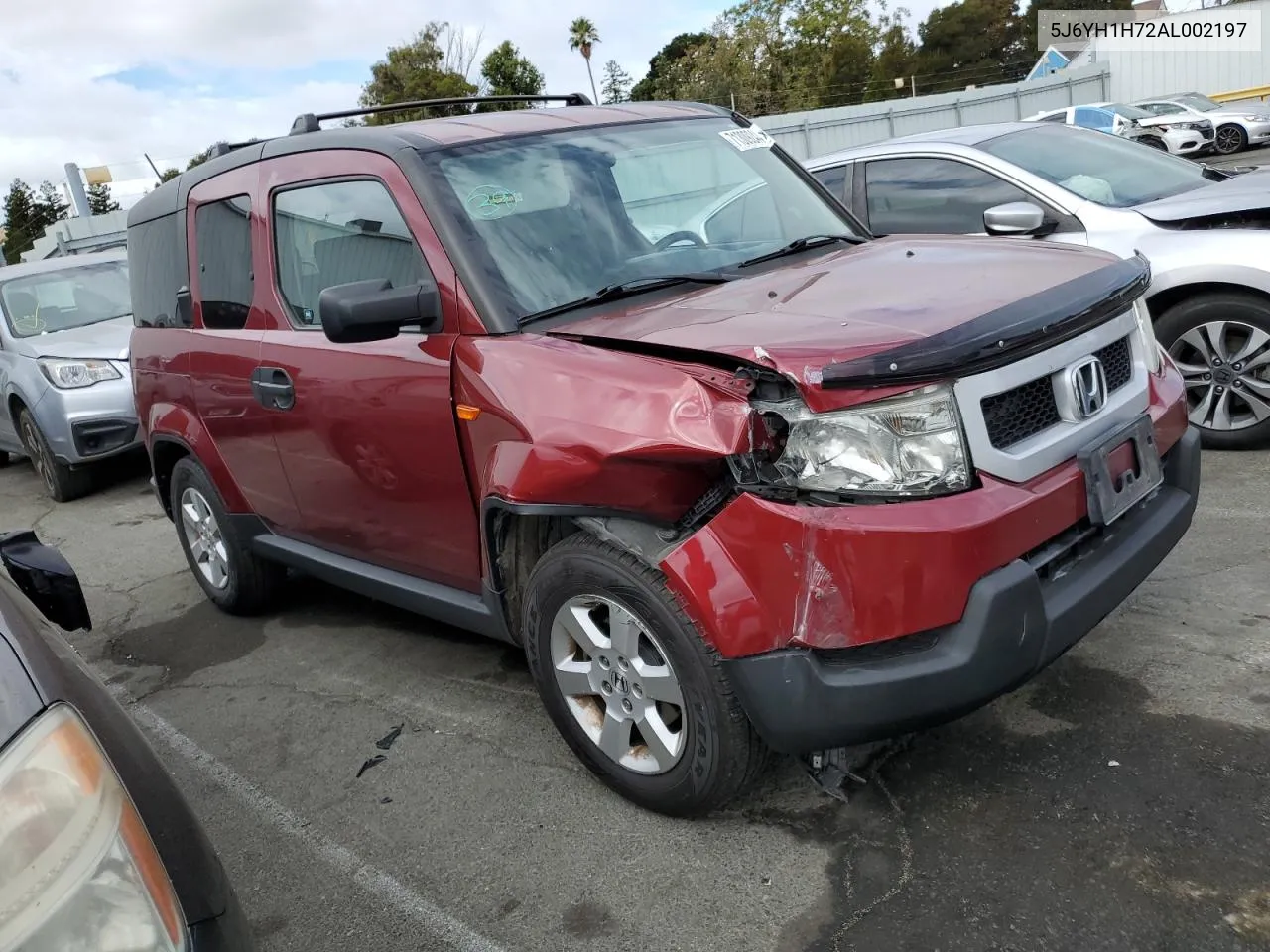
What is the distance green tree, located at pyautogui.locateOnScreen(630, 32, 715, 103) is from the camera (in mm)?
62097

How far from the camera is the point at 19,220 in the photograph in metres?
51.9

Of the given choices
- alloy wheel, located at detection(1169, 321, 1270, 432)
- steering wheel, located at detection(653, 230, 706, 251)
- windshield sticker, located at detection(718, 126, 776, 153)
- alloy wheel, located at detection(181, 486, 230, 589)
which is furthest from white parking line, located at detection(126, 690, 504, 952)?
alloy wheel, located at detection(1169, 321, 1270, 432)

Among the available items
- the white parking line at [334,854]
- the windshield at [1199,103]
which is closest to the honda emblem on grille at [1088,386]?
the white parking line at [334,854]

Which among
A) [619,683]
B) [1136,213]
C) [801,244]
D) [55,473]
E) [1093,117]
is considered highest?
[801,244]

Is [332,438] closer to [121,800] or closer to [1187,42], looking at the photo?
[121,800]

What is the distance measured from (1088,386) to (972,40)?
78407mm

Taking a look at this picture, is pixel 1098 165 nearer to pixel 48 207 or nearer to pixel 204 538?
pixel 204 538

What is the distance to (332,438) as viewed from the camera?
3588mm

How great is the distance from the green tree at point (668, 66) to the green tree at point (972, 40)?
601 inches

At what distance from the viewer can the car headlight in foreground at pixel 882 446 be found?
2.32 meters

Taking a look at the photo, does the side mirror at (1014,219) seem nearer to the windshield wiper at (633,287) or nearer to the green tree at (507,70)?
the windshield wiper at (633,287)

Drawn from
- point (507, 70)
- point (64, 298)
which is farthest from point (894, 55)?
point (64, 298)

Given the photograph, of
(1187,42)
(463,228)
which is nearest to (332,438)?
(463,228)

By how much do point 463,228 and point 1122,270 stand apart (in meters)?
1.83
